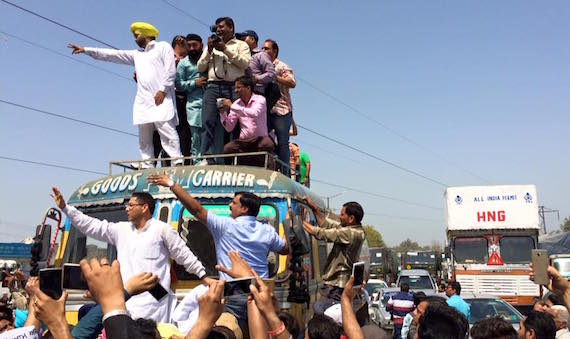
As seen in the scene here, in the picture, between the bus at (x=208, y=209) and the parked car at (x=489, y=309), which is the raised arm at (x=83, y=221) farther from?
the parked car at (x=489, y=309)

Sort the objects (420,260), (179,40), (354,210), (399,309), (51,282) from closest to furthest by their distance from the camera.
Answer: (51,282)
(354,210)
(179,40)
(399,309)
(420,260)

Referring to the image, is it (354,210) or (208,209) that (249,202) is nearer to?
(354,210)

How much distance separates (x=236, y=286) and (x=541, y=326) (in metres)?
2.25

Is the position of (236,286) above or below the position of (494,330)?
above

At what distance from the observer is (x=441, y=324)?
2.95 m

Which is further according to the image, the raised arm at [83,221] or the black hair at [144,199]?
the raised arm at [83,221]

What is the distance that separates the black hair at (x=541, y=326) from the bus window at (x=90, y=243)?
4.07 m

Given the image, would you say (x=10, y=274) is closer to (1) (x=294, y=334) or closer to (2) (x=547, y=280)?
(1) (x=294, y=334)

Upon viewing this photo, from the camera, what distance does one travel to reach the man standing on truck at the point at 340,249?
4.98 metres

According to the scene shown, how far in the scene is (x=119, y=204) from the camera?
19.7 ft

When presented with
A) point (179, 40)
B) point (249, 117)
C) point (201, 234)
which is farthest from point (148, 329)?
point (179, 40)

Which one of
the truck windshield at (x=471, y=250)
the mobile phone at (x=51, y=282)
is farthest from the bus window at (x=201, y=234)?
the truck windshield at (x=471, y=250)

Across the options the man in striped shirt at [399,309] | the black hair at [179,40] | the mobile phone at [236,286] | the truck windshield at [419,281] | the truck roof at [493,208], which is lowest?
the man in striped shirt at [399,309]

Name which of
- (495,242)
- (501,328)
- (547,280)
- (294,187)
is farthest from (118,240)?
(495,242)
